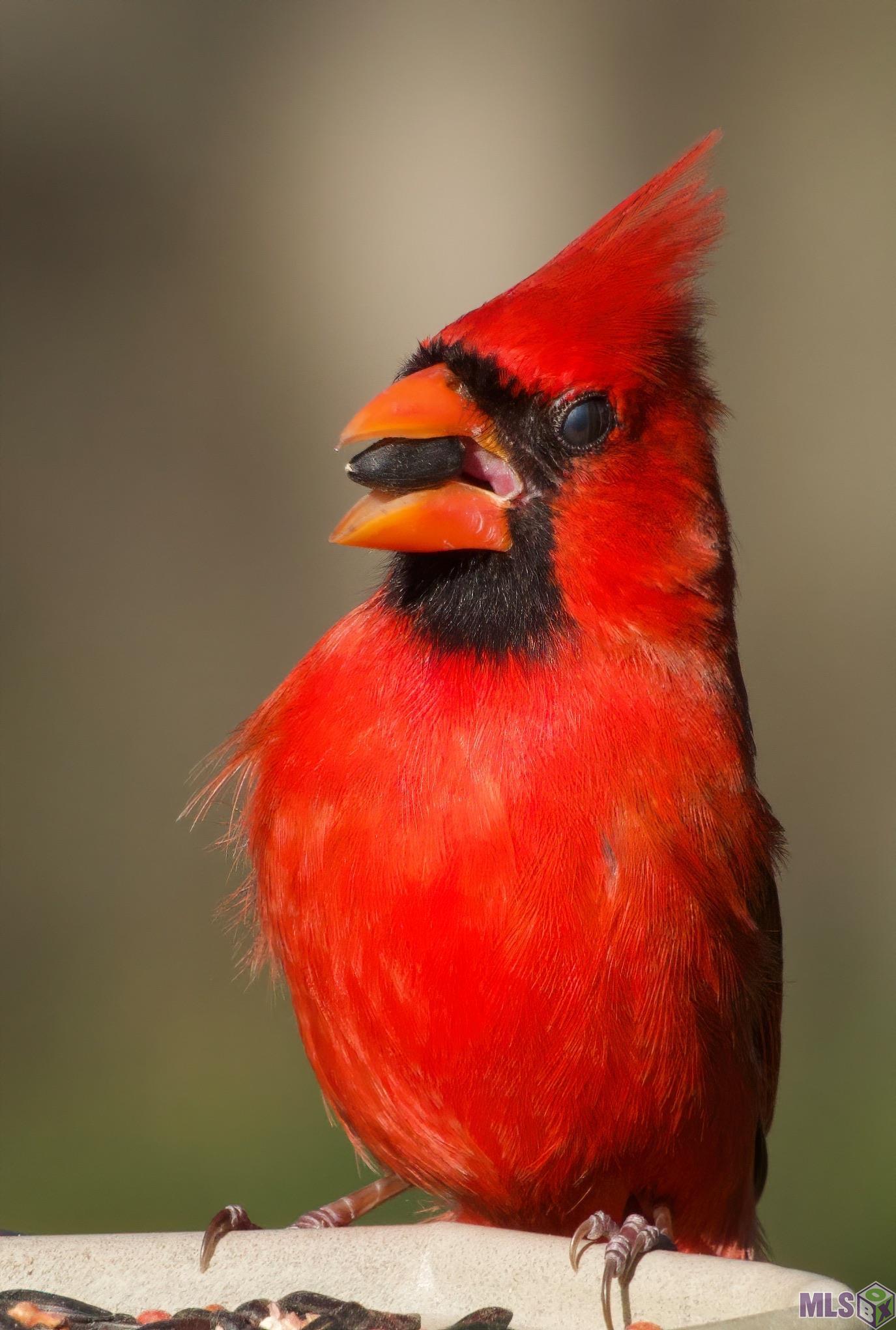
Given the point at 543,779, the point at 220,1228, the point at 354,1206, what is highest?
the point at 543,779

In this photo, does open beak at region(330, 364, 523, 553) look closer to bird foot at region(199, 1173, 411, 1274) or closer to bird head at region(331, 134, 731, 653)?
bird head at region(331, 134, 731, 653)

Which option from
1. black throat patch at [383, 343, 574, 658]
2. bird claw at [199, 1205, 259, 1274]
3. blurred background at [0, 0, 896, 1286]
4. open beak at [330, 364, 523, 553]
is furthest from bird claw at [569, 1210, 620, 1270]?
blurred background at [0, 0, 896, 1286]

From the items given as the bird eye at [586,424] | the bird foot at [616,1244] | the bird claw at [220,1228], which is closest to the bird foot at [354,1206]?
the bird claw at [220,1228]

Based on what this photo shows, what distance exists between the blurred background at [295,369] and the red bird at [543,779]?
10.1ft

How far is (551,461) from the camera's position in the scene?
1.89 m

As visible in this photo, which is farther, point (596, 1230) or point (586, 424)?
point (586, 424)

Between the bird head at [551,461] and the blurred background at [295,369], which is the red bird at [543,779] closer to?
the bird head at [551,461]

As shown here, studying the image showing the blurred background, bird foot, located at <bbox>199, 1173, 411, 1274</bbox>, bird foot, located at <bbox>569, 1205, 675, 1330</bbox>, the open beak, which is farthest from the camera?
the blurred background

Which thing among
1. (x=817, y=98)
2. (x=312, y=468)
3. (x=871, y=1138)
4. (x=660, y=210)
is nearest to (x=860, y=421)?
(x=817, y=98)

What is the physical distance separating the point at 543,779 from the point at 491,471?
0.35m

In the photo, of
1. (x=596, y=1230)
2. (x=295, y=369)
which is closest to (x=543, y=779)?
(x=596, y=1230)

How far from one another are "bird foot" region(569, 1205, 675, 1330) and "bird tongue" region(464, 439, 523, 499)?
79 centimetres

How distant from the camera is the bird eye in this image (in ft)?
6.19

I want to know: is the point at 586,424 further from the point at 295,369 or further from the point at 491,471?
the point at 295,369
